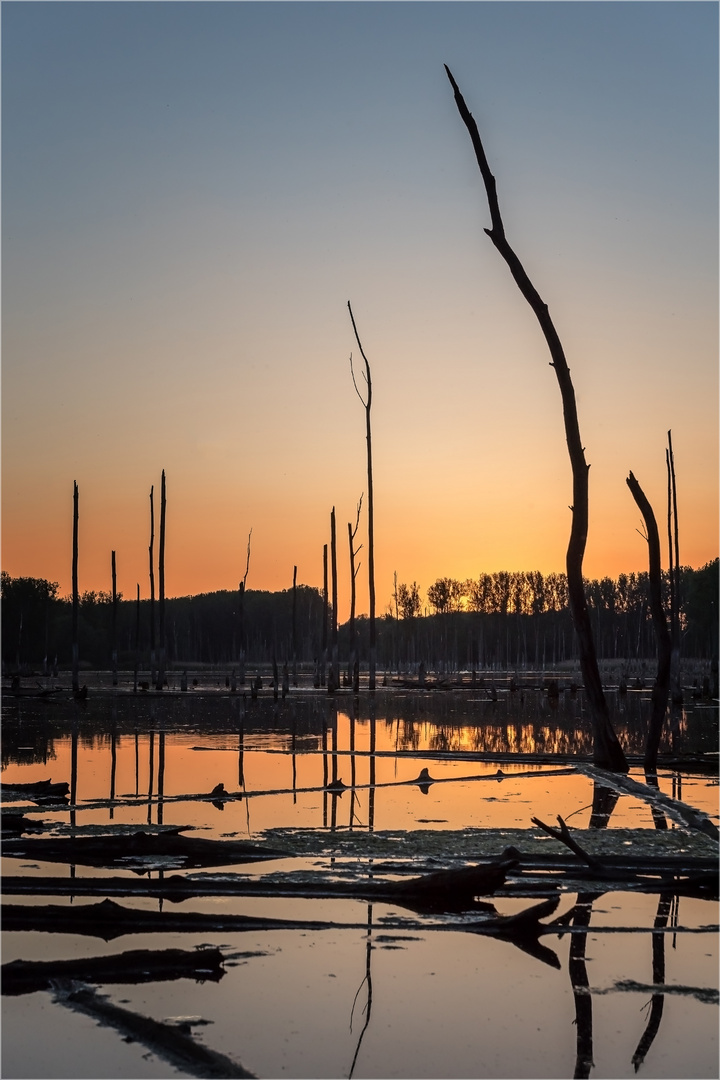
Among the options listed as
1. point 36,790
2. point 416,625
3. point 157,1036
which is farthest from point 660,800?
point 416,625

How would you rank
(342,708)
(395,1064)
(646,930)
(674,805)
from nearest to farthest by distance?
(395,1064)
(646,930)
(674,805)
(342,708)

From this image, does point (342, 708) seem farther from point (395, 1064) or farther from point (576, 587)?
point (395, 1064)

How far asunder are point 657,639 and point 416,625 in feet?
406

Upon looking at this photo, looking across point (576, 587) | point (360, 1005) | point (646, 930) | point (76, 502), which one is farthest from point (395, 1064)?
point (76, 502)

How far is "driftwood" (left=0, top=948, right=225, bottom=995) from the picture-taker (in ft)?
17.7

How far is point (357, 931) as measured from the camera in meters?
6.61

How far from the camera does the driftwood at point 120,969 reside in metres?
5.39

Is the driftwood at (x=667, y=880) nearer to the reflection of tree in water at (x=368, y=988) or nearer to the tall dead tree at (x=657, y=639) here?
the reflection of tree in water at (x=368, y=988)

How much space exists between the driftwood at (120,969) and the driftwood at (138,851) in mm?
2522

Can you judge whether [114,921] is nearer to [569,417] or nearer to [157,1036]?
[157,1036]

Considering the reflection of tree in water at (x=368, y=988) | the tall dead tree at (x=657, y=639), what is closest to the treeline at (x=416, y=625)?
the tall dead tree at (x=657, y=639)

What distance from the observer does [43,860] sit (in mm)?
8414

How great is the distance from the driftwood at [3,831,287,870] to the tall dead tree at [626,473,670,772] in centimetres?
840

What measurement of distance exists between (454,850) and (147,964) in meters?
3.64
